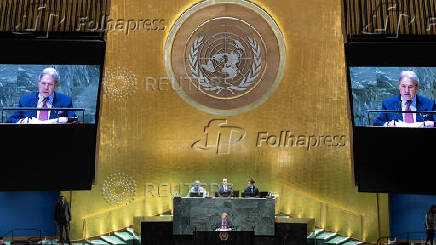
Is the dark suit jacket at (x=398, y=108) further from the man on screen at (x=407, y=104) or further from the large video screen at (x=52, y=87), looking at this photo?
the large video screen at (x=52, y=87)

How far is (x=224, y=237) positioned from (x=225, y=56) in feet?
16.6

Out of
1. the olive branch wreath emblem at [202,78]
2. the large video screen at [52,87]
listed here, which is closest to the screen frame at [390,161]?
the olive branch wreath emblem at [202,78]

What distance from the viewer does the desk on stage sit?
1248 cm

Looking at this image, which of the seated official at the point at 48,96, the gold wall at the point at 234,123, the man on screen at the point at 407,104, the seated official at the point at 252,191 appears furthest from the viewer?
the gold wall at the point at 234,123

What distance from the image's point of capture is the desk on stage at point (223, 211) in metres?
12.5

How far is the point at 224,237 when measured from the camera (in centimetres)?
1206

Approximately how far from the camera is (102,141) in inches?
577

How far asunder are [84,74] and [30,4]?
229cm

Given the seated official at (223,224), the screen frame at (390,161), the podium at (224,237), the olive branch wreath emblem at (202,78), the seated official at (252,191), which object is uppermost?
the olive branch wreath emblem at (202,78)

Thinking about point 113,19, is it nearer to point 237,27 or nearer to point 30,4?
point 30,4

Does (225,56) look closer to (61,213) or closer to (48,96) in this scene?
(48,96)

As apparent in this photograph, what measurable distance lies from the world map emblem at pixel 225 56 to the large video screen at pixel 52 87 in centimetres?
212

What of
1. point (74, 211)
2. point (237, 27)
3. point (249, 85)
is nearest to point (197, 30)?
point (237, 27)

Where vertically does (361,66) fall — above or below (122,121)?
above
